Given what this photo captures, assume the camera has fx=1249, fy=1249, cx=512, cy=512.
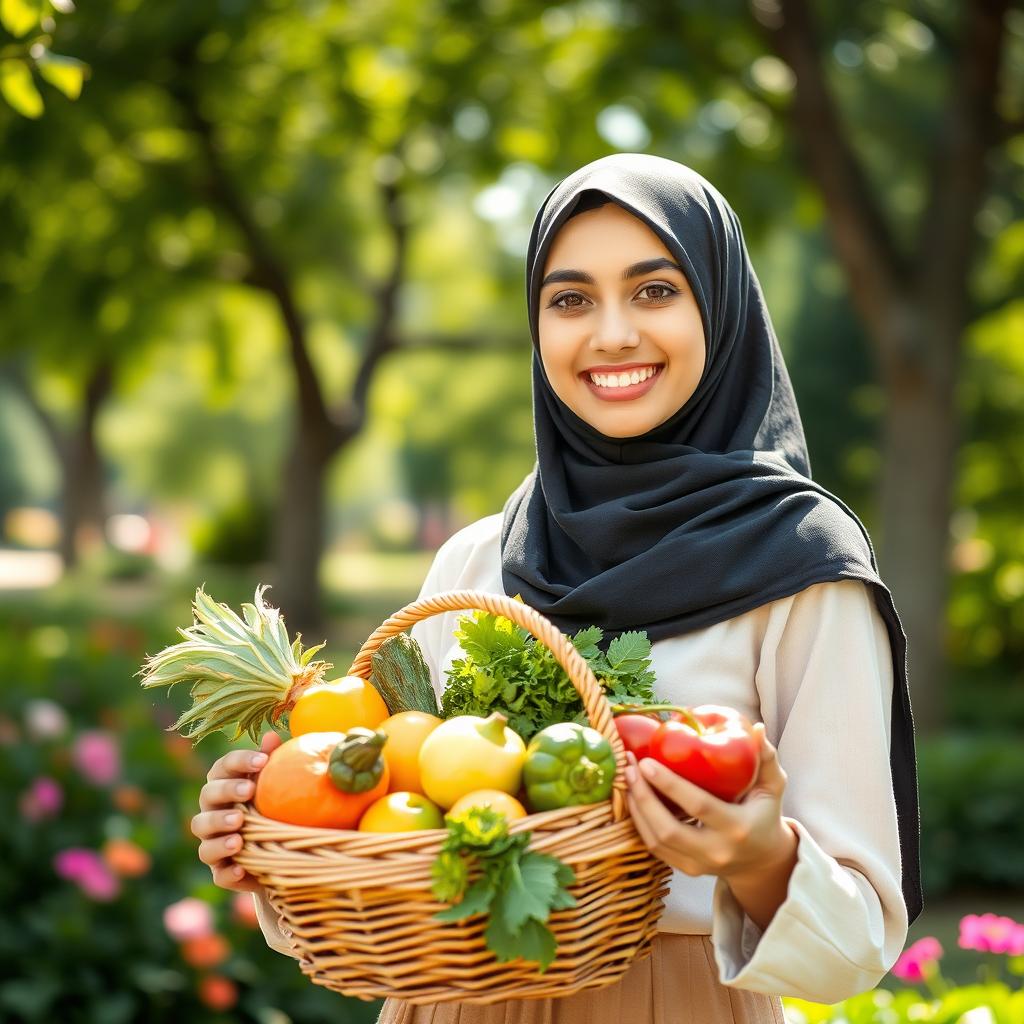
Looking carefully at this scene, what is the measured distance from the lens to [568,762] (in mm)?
1587

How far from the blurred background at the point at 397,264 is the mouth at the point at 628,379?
1.58 meters

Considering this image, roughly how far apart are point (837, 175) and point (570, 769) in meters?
6.12

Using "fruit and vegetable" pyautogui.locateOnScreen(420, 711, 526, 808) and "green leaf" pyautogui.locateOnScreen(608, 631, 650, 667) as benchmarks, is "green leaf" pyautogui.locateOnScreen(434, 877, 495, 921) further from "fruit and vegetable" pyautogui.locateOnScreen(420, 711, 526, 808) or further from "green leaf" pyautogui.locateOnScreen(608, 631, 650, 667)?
"green leaf" pyautogui.locateOnScreen(608, 631, 650, 667)

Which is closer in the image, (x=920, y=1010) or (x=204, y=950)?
(x=920, y=1010)

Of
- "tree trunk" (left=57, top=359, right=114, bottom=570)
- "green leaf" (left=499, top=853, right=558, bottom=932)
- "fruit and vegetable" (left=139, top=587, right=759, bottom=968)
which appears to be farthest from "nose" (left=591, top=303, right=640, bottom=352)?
"tree trunk" (left=57, top=359, right=114, bottom=570)

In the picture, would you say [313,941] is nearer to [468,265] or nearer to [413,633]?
[413,633]

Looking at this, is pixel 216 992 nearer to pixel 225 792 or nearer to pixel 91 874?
pixel 91 874

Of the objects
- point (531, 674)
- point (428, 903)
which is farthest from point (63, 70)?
point (428, 903)

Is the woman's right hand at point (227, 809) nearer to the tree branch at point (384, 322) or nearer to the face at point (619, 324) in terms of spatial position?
the face at point (619, 324)

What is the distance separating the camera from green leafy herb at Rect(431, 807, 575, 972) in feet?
4.85

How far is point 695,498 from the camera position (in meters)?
1.97

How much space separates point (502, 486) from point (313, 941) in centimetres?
2215

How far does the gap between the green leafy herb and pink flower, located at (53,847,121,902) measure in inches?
121

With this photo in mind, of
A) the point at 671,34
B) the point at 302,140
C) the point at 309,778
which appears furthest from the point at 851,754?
the point at 302,140
